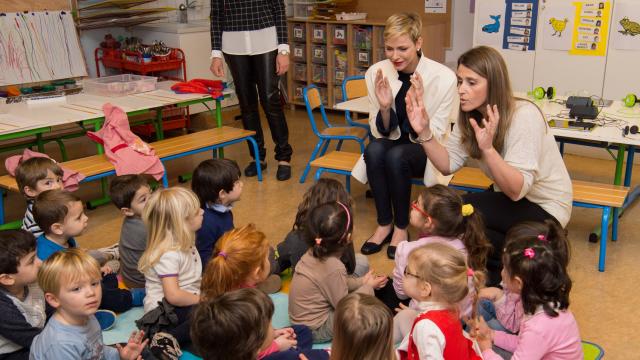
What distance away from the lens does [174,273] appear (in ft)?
8.36

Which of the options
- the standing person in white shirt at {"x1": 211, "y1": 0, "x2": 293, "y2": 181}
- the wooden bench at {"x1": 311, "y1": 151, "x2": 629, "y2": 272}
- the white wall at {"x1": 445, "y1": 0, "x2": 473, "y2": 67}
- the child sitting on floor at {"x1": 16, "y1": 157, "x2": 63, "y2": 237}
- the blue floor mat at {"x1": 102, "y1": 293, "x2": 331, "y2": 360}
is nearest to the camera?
the blue floor mat at {"x1": 102, "y1": 293, "x2": 331, "y2": 360}

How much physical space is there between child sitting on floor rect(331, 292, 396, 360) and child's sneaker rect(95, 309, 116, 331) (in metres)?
1.33

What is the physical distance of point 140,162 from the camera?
13.7ft

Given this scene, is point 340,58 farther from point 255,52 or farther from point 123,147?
point 123,147

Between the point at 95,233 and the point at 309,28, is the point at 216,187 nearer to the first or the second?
the point at 95,233

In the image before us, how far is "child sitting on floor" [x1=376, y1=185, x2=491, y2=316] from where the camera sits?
274 centimetres

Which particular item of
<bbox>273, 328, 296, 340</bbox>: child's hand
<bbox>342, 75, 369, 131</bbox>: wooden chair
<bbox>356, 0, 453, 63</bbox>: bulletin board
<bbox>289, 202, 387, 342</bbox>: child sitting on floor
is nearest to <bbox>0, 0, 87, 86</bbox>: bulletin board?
<bbox>342, 75, 369, 131</bbox>: wooden chair

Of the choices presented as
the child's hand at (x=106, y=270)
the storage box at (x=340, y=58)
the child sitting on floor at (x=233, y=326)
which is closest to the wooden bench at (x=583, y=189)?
the child's hand at (x=106, y=270)

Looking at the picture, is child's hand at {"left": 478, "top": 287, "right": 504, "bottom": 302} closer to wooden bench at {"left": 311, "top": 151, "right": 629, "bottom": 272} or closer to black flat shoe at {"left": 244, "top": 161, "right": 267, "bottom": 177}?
wooden bench at {"left": 311, "top": 151, "right": 629, "bottom": 272}

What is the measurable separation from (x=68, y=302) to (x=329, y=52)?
5263 mm

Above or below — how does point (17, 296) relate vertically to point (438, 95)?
below

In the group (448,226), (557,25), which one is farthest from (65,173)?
(557,25)

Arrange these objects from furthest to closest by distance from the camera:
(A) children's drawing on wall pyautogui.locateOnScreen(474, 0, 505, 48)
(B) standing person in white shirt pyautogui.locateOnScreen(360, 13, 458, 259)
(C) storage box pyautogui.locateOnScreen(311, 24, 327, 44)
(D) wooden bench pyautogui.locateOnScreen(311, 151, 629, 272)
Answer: (C) storage box pyautogui.locateOnScreen(311, 24, 327, 44), (A) children's drawing on wall pyautogui.locateOnScreen(474, 0, 505, 48), (B) standing person in white shirt pyautogui.locateOnScreen(360, 13, 458, 259), (D) wooden bench pyautogui.locateOnScreen(311, 151, 629, 272)

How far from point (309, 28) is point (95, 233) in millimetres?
3809
